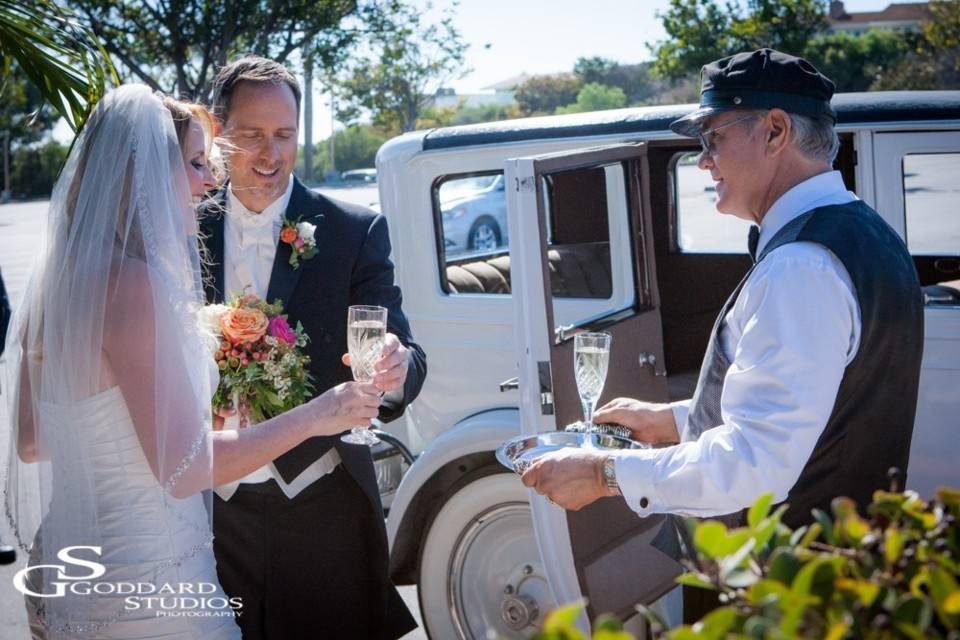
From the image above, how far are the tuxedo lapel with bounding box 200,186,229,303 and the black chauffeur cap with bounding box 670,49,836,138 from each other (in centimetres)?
160

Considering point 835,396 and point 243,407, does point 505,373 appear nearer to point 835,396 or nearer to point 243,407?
point 243,407

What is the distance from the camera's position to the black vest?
2.19 meters

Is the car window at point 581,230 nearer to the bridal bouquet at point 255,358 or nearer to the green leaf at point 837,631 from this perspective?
the bridal bouquet at point 255,358

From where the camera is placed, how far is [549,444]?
2977 millimetres

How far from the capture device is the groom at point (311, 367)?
3.16 metres

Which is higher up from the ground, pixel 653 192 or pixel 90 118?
pixel 90 118

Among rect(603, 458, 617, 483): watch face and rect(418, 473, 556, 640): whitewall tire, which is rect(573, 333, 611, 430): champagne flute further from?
rect(418, 473, 556, 640): whitewall tire

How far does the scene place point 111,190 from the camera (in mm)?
2484

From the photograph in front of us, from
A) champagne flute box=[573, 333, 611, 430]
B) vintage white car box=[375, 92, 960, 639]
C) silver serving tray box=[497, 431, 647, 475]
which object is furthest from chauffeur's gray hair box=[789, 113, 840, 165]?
vintage white car box=[375, 92, 960, 639]

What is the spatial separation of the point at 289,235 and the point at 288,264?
0.31ft

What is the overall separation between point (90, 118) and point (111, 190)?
0.80 feet

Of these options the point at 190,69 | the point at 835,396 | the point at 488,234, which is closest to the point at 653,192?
the point at 835,396

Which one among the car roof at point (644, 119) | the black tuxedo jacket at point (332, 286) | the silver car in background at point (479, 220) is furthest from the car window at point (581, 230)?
the silver car in background at point (479, 220)

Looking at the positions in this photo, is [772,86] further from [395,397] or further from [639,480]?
[395,397]
